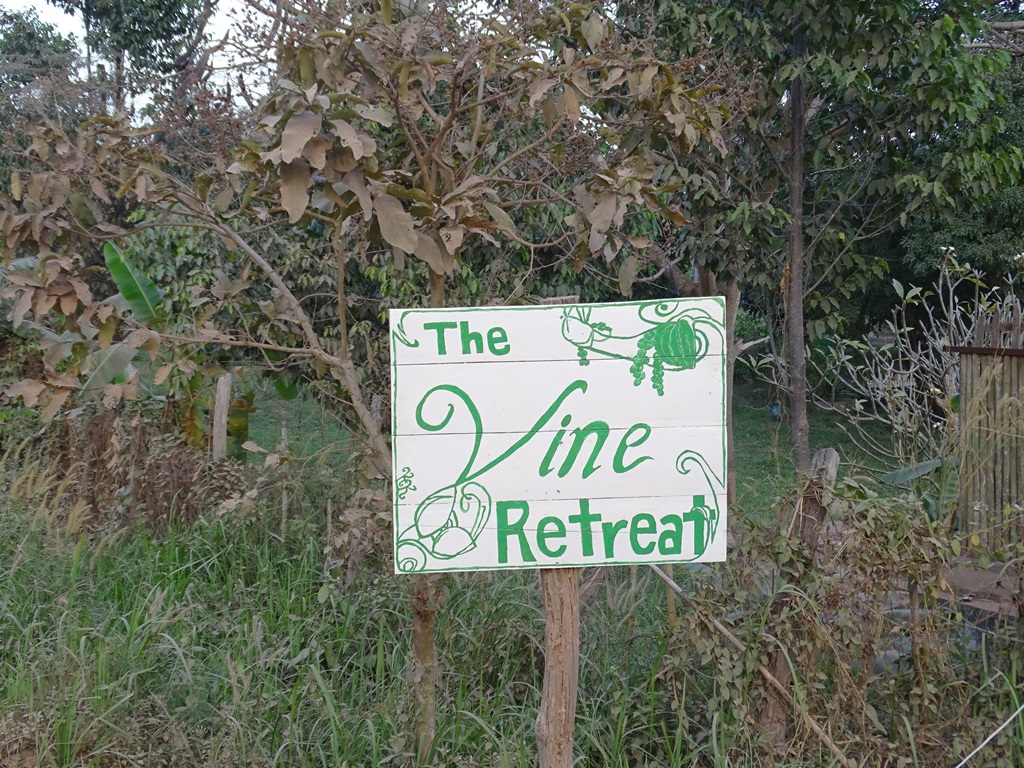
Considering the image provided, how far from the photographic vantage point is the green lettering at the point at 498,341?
2223mm

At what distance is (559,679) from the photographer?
2.37 meters

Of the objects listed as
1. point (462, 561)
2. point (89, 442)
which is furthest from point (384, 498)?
point (89, 442)

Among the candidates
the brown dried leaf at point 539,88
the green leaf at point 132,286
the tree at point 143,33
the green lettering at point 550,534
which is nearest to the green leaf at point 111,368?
the green leaf at point 132,286

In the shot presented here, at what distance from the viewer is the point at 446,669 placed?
3129mm

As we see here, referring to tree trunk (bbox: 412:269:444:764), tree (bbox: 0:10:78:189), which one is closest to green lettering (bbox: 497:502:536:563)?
tree trunk (bbox: 412:269:444:764)

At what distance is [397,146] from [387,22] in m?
0.74

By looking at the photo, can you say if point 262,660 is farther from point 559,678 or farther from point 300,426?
point 300,426

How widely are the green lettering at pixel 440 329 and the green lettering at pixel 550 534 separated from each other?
0.48 meters

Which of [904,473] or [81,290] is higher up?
[81,290]

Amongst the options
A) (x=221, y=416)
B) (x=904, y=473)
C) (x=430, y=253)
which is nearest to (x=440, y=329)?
(x=430, y=253)

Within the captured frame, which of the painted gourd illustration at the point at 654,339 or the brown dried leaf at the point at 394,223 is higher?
the brown dried leaf at the point at 394,223

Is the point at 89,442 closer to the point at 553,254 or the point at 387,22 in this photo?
the point at 553,254

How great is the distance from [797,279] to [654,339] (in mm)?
3481

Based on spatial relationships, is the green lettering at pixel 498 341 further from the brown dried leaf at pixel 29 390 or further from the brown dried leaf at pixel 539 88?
the brown dried leaf at pixel 29 390
